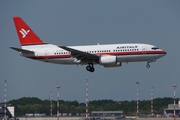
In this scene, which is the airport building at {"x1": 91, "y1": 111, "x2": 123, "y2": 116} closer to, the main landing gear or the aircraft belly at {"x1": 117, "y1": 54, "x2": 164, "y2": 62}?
the main landing gear

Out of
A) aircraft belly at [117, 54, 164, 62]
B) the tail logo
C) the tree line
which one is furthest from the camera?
the tree line

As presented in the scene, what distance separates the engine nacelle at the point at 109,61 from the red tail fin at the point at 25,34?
11.0m

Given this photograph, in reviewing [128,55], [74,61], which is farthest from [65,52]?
[128,55]

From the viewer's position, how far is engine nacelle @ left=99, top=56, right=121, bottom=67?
7594cm

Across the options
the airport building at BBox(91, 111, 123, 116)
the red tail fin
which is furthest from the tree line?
the red tail fin

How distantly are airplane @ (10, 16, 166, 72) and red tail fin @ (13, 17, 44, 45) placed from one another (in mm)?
961

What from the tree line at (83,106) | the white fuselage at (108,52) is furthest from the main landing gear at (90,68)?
the tree line at (83,106)

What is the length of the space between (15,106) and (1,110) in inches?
376

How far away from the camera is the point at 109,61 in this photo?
249ft

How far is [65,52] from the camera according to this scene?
7919 centimetres

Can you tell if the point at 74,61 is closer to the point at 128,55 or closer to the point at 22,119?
the point at 128,55

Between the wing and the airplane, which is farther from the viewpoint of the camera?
the airplane

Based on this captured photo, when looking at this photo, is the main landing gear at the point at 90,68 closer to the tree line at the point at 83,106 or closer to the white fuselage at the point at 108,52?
the white fuselage at the point at 108,52

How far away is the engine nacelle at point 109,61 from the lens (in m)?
75.9
